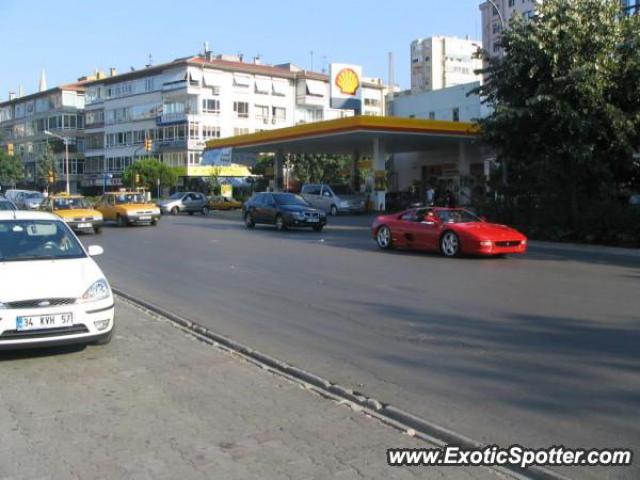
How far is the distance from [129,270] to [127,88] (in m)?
77.3

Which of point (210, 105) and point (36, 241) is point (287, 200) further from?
point (210, 105)

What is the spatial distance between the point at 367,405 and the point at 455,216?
12.6m

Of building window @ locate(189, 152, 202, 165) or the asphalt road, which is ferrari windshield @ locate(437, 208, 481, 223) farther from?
building window @ locate(189, 152, 202, 165)

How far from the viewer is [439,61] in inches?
5733

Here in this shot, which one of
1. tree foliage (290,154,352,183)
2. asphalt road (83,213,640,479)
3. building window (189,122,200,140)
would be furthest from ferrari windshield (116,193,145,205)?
building window (189,122,200,140)

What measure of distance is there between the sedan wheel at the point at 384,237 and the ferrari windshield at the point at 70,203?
45.7ft

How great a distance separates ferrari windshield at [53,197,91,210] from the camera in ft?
90.6

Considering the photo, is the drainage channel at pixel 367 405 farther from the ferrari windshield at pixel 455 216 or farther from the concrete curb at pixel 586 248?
the concrete curb at pixel 586 248

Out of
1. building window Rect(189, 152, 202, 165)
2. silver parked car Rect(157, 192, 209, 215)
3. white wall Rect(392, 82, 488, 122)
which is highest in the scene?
white wall Rect(392, 82, 488, 122)

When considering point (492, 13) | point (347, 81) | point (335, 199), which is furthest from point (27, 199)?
point (492, 13)

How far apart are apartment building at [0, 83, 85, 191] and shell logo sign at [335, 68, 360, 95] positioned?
57.2 metres

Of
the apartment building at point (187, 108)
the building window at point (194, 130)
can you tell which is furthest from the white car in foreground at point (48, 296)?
the building window at point (194, 130)

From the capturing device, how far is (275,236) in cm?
2412

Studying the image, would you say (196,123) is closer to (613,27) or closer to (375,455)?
(613,27)
